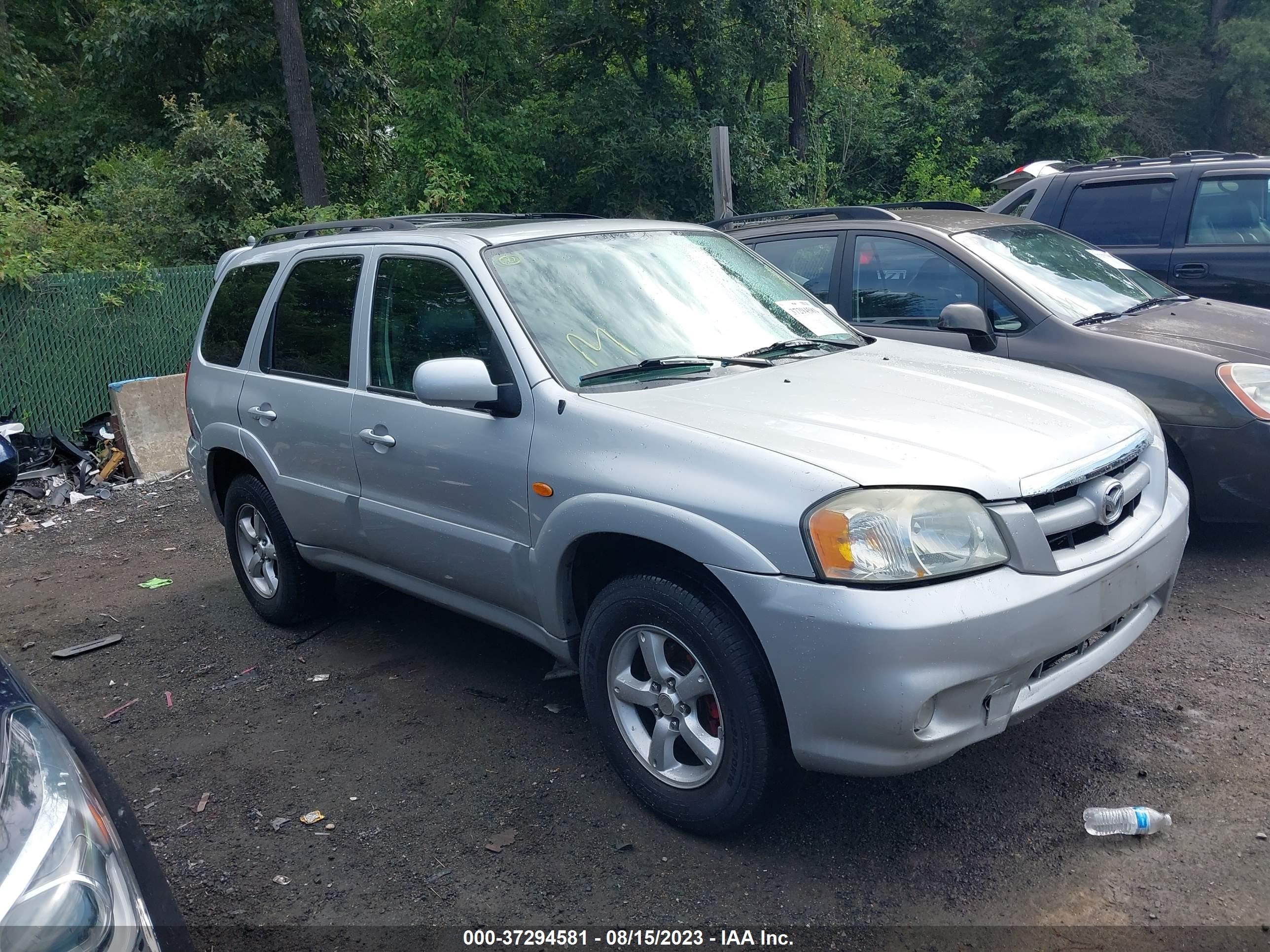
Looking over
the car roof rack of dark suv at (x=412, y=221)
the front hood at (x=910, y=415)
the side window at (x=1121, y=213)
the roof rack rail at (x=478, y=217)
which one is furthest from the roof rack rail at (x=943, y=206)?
the front hood at (x=910, y=415)

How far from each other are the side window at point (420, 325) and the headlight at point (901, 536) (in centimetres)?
139

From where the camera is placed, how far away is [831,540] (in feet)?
9.25

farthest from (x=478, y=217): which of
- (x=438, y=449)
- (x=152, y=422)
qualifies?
(x=152, y=422)

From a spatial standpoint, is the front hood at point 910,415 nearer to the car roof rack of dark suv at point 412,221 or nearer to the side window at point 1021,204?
the car roof rack of dark suv at point 412,221

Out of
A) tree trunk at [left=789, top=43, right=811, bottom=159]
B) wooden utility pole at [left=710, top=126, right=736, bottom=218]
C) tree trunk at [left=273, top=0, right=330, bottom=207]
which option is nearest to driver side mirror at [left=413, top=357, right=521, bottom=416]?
wooden utility pole at [left=710, top=126, right=736, bottom=218]

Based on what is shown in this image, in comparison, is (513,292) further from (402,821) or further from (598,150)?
(598,150)

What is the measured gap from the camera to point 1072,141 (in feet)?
79.5

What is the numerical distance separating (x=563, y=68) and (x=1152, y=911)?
1904 centimetres

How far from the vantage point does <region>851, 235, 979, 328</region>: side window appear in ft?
19.5

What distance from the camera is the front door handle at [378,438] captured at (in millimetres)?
4172

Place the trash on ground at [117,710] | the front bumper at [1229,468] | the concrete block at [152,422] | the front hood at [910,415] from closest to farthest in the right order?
the front hood at [910,415]
the trash on ground at [117,710]
the front bumper at [1229,468]
the concrete block at [152,422]

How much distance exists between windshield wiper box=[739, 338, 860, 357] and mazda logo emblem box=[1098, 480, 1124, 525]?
4.23 ft

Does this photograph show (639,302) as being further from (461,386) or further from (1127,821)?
(1127,821)

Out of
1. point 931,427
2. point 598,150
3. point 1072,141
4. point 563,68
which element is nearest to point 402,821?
point 931,427
